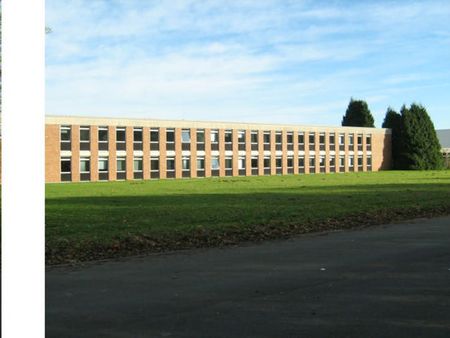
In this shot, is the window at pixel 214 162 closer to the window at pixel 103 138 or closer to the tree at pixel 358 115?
the window at pixel 103 138

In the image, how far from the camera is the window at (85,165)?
5388 centimetres

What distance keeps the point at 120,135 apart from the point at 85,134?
3.58 meters

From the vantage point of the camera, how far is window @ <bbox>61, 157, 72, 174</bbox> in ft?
173

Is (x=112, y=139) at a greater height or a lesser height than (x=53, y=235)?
greater

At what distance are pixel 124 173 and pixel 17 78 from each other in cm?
5263

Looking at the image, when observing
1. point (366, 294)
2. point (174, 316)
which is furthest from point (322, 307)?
point (174, 316)

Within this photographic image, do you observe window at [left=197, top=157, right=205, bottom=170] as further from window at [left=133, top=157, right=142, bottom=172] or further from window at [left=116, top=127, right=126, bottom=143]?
window at [left=116, top=127, right=126, bottom=143]

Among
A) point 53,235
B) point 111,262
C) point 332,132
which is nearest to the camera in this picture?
point 111,262

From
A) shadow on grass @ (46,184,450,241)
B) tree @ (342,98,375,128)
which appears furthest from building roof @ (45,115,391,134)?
shadow on grass @ (46,184,450,241)

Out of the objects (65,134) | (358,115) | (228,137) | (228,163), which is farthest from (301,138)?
(65,134)

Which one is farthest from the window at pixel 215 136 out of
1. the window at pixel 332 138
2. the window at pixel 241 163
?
the window at pixel 332 138

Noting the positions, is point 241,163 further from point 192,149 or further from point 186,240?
point 186,240

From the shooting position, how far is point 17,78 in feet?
14.5

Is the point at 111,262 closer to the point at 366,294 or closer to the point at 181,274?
the point at 181,274
